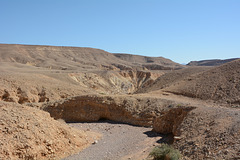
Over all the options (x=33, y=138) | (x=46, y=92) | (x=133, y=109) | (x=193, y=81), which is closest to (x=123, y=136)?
(x=133, y=109)

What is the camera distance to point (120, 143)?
12.5 metres

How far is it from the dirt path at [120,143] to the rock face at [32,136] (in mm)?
772

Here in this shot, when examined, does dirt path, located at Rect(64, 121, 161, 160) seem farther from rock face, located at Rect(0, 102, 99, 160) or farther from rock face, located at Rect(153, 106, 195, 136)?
rock face, located at Rect(0, 102, 99, 160)

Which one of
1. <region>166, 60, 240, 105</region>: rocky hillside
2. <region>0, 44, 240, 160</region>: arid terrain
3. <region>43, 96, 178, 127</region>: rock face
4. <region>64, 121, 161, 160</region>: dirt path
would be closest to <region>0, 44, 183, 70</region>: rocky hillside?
<region>0, 44, 240, 160</region>: arid terrain

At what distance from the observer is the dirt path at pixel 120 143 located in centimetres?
1039

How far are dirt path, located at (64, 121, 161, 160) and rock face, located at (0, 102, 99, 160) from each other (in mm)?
772

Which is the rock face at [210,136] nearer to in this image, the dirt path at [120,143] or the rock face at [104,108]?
the dirt path at [120,143]

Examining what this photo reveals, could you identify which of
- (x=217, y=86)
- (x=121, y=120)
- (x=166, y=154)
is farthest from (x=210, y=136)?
(x=217, y=86)

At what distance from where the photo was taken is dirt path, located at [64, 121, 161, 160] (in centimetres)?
1039

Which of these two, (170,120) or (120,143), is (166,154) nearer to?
(120,143)

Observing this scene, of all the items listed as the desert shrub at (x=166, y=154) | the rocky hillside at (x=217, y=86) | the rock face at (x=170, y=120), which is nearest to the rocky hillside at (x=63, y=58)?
the rocky hillside at (x=217, y=86)

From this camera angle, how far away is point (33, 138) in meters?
9.44

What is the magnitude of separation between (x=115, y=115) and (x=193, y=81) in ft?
34.3

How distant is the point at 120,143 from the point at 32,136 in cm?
519
